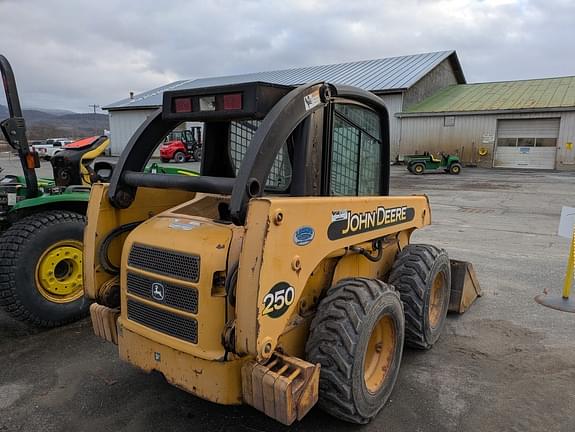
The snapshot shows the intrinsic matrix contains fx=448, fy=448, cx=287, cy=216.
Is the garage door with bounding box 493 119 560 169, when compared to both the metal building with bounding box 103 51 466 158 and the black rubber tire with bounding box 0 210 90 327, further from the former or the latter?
the black rubber tire with bounding box 0 210 90 327

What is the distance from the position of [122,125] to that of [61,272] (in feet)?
121

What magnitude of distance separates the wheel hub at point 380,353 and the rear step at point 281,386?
0.70 meters

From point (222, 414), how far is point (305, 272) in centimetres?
126

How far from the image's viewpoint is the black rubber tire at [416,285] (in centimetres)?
362

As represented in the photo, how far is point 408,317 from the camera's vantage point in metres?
3.66

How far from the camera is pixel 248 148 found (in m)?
2.29

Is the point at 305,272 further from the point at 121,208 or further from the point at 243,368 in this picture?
the point at 121,208

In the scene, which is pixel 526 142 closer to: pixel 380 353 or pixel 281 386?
pixel 380 353

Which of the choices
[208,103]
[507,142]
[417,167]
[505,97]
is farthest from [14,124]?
[505,97]

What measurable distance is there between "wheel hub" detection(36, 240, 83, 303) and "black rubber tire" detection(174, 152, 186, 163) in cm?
2412

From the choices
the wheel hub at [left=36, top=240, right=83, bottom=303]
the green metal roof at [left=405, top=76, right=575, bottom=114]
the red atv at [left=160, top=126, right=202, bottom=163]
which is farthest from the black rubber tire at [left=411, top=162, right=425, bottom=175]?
the wheel hub at [left=36, top=240, right=83, bottom=303]

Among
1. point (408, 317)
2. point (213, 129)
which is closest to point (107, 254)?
point (213, 129)

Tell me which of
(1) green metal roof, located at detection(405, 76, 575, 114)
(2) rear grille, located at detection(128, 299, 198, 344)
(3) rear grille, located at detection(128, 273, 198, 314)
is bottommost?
(2) rear grille, located at detection(128, 299, 198, 344)

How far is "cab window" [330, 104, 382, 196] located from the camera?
118 inches
